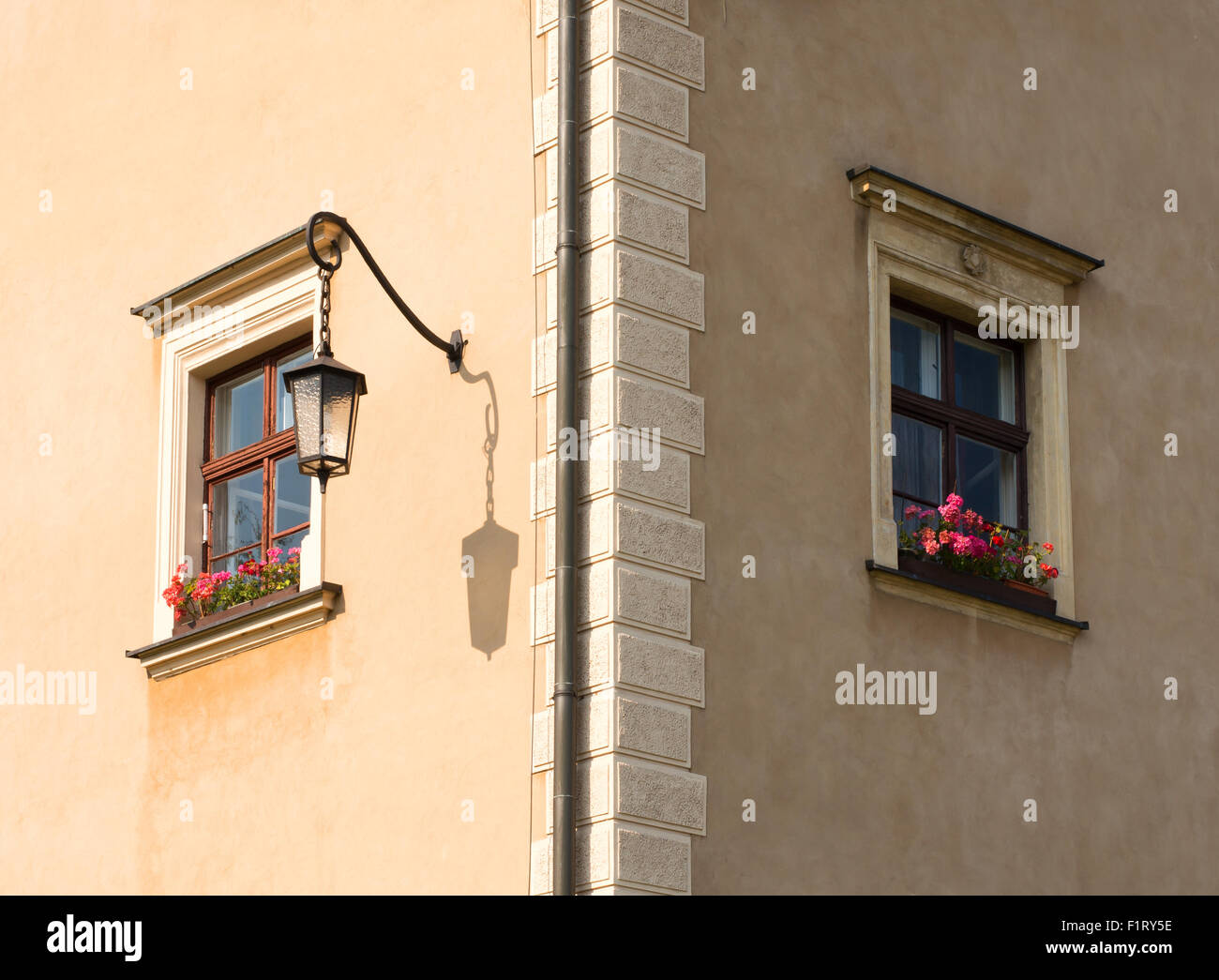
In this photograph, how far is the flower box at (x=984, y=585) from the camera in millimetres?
11609

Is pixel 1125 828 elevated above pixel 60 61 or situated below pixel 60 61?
below

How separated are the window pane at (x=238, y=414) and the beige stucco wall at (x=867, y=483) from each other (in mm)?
2901

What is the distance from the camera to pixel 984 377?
12.6 m

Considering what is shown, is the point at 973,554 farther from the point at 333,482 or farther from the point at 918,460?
the point at 333,482

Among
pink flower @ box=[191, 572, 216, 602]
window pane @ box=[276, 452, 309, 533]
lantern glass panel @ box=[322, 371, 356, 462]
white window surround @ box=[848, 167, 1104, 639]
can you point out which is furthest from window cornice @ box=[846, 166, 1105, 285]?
pink flower @ box=[191, 572, 216, 602]

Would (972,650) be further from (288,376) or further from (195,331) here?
(195,331)

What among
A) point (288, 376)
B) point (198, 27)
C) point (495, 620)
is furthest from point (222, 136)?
point (495, 620)

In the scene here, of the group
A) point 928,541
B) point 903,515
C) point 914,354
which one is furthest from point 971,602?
point 914,354

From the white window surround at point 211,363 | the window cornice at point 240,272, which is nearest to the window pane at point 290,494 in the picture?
the white window surround at point 211,363

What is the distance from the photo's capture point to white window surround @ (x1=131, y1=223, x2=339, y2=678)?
39.2 ft

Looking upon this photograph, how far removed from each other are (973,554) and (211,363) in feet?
13.9

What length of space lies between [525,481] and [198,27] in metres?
4.24

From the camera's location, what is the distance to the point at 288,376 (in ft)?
35.3

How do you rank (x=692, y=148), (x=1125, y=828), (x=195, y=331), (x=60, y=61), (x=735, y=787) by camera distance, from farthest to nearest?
(x=60, y=61), (x=195, y=331), (x=1125, y=828), (x=692, y=148), (x=735, y=787)
